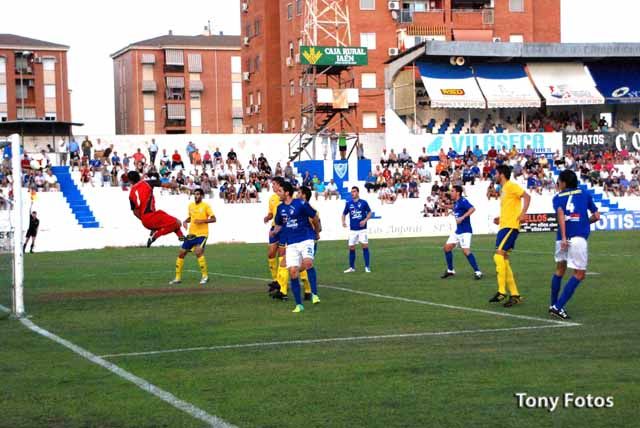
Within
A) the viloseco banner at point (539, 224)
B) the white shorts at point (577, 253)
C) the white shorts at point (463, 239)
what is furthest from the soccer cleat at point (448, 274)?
the viloseco banner at point (539, 224)

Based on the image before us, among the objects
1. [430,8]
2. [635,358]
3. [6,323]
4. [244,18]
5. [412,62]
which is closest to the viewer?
[635,358]

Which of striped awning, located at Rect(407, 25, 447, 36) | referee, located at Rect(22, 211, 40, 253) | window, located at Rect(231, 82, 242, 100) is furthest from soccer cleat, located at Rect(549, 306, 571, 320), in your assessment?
window, located at Rect(231, 82, 242, 100)

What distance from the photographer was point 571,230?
13.8m

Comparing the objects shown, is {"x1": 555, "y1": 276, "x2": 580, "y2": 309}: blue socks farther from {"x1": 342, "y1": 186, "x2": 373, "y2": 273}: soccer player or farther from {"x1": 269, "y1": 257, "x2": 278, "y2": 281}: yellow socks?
{"x1": 342, "y1": 186, "x2": 373, "y2": 273}: soccer player

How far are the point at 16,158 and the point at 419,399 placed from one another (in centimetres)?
961

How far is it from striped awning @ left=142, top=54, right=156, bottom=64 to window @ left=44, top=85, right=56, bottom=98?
9823 millimetres

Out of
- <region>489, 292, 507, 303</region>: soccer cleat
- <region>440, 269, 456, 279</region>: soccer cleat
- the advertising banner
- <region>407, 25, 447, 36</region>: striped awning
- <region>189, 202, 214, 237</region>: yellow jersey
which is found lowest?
<region>440, 269, 456, 279</region>: soccer cleat

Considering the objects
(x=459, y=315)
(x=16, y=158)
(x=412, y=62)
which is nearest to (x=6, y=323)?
(x=16, y=158)

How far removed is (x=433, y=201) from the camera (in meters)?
48.7

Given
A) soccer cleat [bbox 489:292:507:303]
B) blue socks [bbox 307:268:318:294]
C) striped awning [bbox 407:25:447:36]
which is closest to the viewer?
soccer cleat [bbox 489:292:507:303]

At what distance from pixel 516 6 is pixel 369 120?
50.9 feet

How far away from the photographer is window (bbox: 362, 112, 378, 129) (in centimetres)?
7364

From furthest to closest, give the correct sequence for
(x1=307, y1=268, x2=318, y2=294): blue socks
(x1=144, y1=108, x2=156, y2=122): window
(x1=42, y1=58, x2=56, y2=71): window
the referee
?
1. (x1=144, y1=108, x2=156, y2=122): window
2. (x1=42, y1=58, x2=56, y2=71): window
3. the referee
4. (x1=307, y1=268, x2=318, y2=294): blue socks

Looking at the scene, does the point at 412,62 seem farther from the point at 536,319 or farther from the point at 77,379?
the point at 77,379
